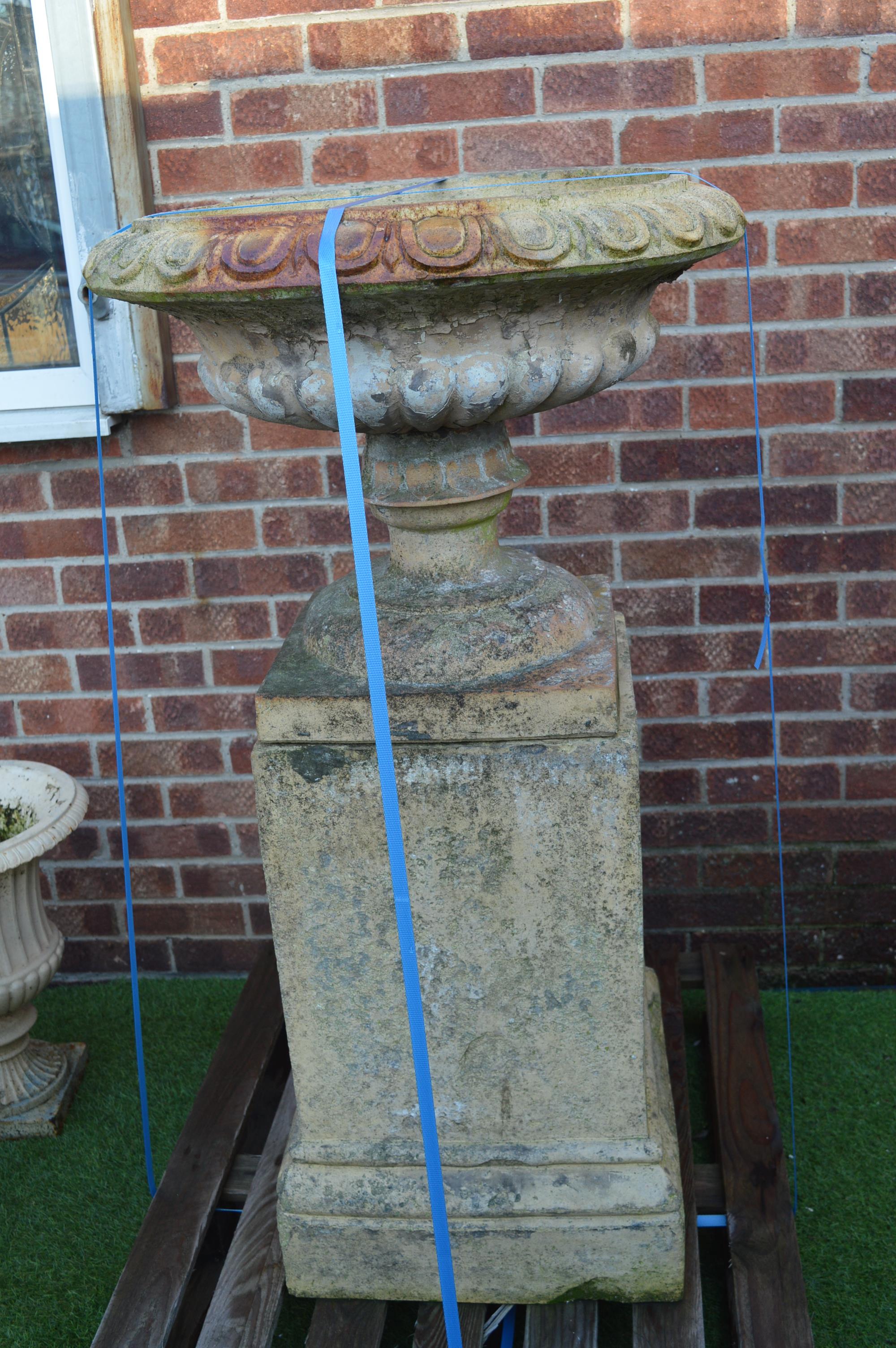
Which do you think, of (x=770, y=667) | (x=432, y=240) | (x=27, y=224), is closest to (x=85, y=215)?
(x=27, y=224)

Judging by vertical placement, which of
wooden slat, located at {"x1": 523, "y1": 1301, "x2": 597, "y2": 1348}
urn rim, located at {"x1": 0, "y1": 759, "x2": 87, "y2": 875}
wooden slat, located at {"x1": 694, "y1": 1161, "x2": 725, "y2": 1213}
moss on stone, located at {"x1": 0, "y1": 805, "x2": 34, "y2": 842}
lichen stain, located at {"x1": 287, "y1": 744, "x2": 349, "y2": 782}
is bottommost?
wooden slat, located at {"x1": 694, "y1": 1161, "x2": 725, "y2": 1213}

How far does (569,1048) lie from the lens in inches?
66.4

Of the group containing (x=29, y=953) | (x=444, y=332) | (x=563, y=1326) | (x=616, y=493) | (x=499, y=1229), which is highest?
(x=444, y=332)

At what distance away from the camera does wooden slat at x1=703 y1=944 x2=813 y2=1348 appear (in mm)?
1681

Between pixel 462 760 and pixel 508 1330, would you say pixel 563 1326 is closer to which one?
pixel 508 1330

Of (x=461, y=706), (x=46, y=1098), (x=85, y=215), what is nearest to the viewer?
(x=461, y=706)

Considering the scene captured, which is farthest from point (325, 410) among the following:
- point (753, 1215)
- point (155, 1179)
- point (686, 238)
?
point (155, 1179)

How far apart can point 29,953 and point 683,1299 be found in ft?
4.21

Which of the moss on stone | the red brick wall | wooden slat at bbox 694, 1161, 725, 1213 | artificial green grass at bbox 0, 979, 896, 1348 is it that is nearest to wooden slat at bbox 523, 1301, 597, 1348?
artificial green grass at bbox 0, 979, 896, 1348

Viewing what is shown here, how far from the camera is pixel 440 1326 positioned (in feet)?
5.69

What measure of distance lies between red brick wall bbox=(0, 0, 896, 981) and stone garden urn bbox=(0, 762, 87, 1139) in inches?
11.5

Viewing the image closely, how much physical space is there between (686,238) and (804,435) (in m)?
1.06

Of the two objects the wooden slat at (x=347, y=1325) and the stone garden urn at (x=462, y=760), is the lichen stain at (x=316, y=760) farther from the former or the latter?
the wooden slat at (x=347, y=1325)

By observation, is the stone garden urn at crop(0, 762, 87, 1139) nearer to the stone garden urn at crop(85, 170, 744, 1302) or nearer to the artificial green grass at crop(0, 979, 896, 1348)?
the artificial green grass at crop(0, 979, 896, 1348)
